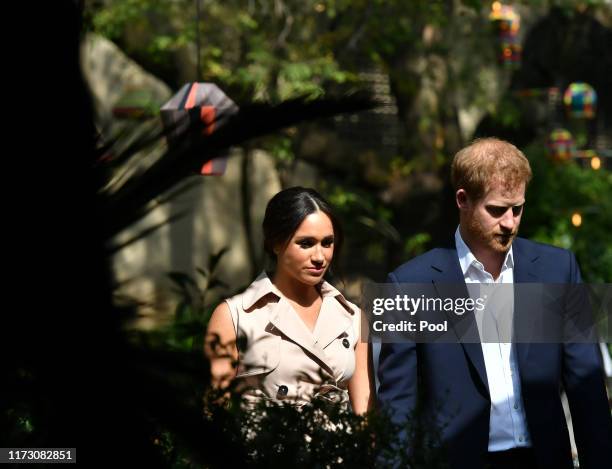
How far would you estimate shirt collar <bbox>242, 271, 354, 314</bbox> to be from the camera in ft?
15.5

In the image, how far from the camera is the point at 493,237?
4273 millimetres

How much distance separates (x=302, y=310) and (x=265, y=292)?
0.18 m

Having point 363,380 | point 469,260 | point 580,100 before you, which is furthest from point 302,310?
point 580,100

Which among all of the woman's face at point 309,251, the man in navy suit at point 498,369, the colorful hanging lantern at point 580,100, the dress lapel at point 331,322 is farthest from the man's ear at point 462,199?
the colorful hanging lantern at point 580,100

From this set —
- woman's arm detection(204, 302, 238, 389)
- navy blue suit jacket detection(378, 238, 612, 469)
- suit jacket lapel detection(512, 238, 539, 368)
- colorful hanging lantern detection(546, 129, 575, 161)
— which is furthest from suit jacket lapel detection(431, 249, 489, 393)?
colorful hanging lantern detection(546, 129, 575, 161)

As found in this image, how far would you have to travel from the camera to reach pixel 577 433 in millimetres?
4285

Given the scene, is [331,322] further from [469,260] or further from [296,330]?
[469,260]

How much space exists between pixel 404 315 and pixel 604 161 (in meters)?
17.8

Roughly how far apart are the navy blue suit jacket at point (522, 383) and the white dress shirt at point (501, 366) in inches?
1.4

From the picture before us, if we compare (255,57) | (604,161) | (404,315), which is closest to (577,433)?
(404,315)

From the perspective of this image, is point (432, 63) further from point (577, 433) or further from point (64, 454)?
point (64, 454)

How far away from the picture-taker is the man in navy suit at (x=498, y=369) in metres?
4.11

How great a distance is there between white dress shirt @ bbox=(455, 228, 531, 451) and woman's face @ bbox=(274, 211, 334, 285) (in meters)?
0.61

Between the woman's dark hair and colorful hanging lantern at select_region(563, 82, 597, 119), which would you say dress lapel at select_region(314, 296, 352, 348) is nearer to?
the woman's dark hair
